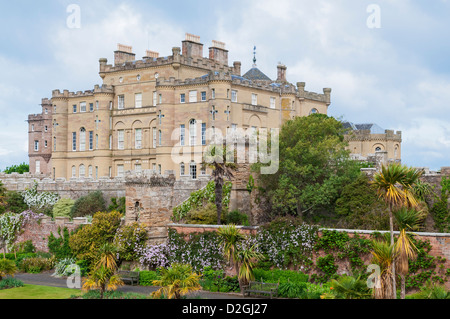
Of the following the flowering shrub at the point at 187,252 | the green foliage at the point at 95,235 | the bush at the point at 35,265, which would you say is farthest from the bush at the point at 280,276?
the bush at the point at 35,265

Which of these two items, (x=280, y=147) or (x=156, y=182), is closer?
(x=156, y=182)

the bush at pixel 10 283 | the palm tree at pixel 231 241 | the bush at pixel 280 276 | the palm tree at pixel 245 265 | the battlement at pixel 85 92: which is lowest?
the bush at pixel 10 283

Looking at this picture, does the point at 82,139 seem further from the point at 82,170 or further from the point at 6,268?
the point at 6,268

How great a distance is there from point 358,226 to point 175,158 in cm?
2523

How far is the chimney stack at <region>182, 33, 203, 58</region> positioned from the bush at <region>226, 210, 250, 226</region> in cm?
2509

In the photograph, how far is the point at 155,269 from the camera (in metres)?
32.7

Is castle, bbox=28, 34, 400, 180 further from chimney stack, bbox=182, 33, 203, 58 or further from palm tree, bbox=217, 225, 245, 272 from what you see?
palm tree, bbox=217, 225, 245, 272

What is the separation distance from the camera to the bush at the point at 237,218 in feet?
119

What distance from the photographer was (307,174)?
1457 inches

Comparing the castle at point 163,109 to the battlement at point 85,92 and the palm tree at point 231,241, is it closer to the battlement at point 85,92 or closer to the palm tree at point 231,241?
the battlement at point 85,92

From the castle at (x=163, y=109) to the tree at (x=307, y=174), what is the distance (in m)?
13.8

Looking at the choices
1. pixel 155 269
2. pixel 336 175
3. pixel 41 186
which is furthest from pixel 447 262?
pixel 41 186
